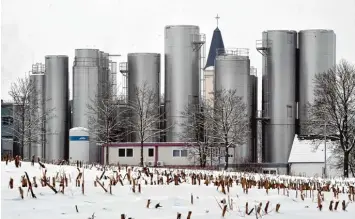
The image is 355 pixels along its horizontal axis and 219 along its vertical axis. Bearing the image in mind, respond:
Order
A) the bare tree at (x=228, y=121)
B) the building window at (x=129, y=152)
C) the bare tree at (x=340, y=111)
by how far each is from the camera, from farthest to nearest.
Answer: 1. the building window at (x=129, y=152)
2. the bare tree at (x=228, y=121)
3. the bare tree at (x=340, y=111)

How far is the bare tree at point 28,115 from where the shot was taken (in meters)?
50.2

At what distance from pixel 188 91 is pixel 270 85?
636 cm

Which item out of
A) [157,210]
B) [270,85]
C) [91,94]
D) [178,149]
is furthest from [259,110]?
[157,210]

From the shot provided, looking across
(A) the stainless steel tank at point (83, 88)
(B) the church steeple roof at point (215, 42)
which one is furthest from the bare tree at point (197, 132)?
(B) the church steeple roof at point (215, 42)

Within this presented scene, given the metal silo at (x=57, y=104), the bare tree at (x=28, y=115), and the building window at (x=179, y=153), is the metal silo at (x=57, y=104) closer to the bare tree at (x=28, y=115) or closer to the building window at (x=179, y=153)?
the bare tree at (x=28, y=115)

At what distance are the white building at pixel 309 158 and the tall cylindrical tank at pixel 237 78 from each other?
3932 mm

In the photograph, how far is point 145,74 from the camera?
57.1m

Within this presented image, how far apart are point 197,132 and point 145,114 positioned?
179 inches

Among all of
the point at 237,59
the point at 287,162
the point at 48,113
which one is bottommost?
the point at 287,162

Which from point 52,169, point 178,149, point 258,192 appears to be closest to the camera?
point 258,192

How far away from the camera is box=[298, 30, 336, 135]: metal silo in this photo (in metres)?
54.9

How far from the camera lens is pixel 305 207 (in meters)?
11.7

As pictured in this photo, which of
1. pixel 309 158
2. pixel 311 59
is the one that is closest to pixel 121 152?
pixel 309 158

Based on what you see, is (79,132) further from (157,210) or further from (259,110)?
(157,210)
